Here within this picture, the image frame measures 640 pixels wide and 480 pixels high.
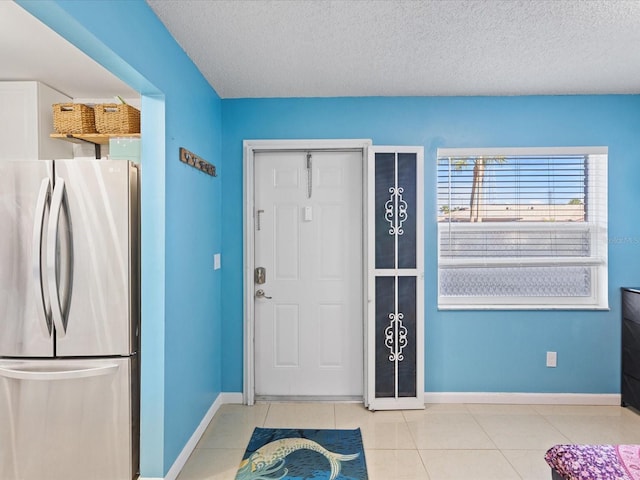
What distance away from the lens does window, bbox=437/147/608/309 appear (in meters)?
3.60

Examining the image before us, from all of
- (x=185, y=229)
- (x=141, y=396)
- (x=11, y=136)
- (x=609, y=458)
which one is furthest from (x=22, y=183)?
(x=609, y=458)

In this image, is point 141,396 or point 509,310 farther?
point 509,310

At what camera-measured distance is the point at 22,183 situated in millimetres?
2264

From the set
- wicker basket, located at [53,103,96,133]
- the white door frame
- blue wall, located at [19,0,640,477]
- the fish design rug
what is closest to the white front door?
the white door frame

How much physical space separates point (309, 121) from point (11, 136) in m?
2.17

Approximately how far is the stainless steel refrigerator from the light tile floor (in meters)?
0.65

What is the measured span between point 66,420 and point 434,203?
9.54ft

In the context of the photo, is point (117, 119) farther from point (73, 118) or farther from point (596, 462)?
point (596, 462)

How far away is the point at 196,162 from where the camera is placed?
288cm

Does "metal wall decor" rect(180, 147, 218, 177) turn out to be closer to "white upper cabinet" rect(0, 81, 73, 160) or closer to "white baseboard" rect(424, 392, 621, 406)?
Answer: "white upper cabinet" rect(0, 81, 73, 160)

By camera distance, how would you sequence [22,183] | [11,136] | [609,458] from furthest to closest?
[11,136], [22,183], [609,458]

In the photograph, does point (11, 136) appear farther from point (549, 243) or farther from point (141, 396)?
point (549, 243)

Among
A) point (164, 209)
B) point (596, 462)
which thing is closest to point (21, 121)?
point (164, 209)

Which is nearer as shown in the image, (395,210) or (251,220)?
(395,210)
